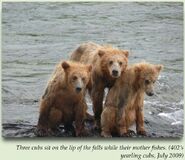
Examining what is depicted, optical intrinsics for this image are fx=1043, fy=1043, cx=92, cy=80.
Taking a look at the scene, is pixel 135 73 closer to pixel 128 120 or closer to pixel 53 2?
pixel 128 120

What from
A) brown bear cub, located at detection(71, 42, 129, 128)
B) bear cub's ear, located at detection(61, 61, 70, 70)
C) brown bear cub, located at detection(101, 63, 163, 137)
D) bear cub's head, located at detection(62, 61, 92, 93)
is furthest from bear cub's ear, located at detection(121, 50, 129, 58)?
bear cub's ear, located at detection(61, 61, 70, 70)

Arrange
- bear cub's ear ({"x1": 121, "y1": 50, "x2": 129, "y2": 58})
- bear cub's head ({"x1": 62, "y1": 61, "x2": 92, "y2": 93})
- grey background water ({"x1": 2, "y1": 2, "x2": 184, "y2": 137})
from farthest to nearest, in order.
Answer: grey background water ({"x1": 2, "y1": 2, "x2": 184, "y2": 137})
bear cub's ear ({"x1": 121, "y1": 50, "x2": 129, "y2": 58})
bear cub's head ({"x1": 62, "y1": 61, "x2": 92, "y2": 93})

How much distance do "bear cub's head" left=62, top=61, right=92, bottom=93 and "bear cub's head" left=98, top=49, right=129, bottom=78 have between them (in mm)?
159

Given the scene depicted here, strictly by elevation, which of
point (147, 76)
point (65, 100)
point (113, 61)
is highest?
point (113, 61)

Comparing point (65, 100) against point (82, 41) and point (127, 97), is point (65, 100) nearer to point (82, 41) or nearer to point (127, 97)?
point (127, 97)

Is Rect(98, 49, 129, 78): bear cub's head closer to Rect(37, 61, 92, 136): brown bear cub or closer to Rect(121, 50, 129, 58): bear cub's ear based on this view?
Rect(121, 50, 129, 58): bear cub's ear

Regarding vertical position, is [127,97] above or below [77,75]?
below

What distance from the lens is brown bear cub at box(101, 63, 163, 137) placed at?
9648 millimetres

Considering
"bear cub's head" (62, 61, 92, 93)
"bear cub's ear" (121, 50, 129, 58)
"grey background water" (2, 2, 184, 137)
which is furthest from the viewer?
"grey background water" (2, 2, 184, 137)

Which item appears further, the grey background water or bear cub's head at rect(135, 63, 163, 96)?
the grey background water

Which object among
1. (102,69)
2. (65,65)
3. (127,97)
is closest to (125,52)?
(102,69)

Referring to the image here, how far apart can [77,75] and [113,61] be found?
1.18ft

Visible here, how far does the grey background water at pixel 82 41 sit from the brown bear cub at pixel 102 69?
12.2 inches

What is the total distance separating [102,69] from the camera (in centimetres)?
977
